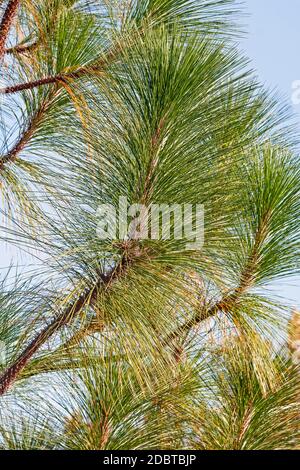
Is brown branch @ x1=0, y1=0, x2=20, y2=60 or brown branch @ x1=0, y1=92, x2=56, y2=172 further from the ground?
brown branch @ x1=0, y1=0, x2=20, y2=60

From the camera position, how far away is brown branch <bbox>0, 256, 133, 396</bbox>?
1328mm

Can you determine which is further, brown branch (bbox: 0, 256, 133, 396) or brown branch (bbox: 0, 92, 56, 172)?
brown branch (bbox: 0, 92, 56, 172)

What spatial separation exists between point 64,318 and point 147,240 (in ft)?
0.77

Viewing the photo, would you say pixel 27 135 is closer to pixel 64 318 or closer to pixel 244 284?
pixel 64 318

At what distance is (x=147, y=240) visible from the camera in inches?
51.1

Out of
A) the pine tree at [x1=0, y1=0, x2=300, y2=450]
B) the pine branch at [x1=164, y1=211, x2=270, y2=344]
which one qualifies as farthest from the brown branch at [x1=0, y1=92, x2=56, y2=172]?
the pine branch at [x1=164, y1=211, x2=270, y2=344]

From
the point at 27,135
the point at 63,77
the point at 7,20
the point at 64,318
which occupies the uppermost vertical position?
the point at 7,20

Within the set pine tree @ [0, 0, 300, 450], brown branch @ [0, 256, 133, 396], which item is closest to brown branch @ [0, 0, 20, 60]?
pine tree @ [0, 0, 300, 450]

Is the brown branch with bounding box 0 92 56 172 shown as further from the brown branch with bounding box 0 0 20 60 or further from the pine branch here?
the pine branch

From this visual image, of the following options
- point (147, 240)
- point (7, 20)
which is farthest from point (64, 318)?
point (7, 20)

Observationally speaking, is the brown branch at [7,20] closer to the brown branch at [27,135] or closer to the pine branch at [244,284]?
the brown branch at [27,135]

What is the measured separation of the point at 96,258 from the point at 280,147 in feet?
1.67

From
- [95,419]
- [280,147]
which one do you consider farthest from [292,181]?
[95,419]

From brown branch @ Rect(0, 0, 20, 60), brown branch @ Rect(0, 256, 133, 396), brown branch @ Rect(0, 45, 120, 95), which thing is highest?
brown branch @ Rect(0, 0, 20, 60)
